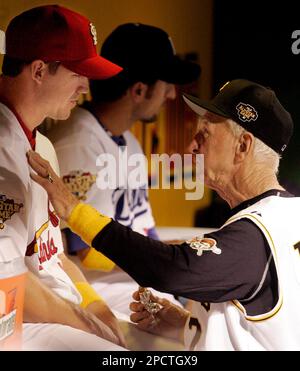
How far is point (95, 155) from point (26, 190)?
0.93ft

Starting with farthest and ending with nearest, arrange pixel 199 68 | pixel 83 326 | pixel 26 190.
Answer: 1. pixel 199 68
2. pixel 83 326
3. pixel 26 190

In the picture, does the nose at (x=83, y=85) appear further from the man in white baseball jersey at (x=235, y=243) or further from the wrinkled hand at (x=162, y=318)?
the wrinkled hand at (x=162, y=318)

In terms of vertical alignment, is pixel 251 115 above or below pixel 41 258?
above

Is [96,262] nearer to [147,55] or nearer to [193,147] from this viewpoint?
[193,147]

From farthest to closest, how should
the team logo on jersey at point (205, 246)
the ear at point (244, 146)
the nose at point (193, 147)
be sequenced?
the nose at point (193, 147), the ear at point (244, 146), the team logo on jersey at point (205, 246)

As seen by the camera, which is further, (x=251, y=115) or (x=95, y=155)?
(x=95, y=155)

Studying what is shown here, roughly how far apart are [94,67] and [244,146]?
16.0 inches

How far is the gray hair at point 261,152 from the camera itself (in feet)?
4.30

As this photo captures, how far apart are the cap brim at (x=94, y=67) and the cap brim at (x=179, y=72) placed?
0.18m

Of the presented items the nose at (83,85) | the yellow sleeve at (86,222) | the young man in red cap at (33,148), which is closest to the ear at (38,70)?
the young man in red cap at (33,148)

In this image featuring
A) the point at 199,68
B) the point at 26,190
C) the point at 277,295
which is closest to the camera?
the point at 277,295

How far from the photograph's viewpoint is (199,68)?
1.59 meters

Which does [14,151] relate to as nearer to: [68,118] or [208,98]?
[68,118]
